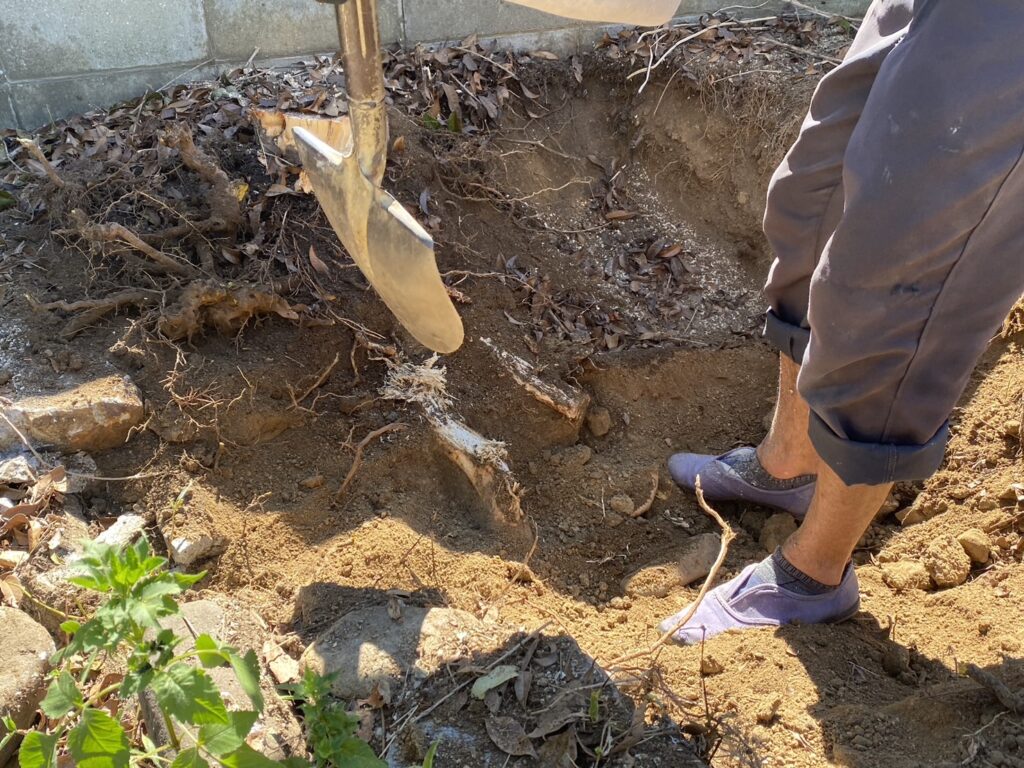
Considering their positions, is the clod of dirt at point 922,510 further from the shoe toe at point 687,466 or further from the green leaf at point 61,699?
the green leaf at point 61,699

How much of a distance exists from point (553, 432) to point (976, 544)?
1.18 meters

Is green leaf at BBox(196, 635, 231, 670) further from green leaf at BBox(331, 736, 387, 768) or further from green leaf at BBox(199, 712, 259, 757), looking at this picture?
green leaf at BBox(331, 736, 387, 768)

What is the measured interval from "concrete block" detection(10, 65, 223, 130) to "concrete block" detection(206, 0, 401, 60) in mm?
134

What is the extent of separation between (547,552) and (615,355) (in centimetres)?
79

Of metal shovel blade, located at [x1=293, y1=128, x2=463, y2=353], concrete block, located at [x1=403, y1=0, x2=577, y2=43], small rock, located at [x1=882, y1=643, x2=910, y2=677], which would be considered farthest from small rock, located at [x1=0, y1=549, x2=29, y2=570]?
concrete block, located at [x1=403, y1=0, x2=577, y2=43]

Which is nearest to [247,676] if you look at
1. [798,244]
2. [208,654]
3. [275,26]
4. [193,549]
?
[208,654]

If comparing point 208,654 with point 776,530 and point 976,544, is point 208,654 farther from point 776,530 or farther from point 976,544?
point 976,544

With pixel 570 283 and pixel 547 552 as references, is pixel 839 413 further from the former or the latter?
pixel 570 283

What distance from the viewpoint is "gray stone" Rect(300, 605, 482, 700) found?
1549 mm

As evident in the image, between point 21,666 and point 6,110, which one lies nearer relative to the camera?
point 21,666

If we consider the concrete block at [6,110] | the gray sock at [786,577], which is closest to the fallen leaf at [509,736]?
the gray sock at [786,577]

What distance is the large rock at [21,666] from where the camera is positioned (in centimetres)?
152

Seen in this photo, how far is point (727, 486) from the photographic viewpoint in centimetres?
232

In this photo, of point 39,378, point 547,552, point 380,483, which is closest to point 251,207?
point 39,378
